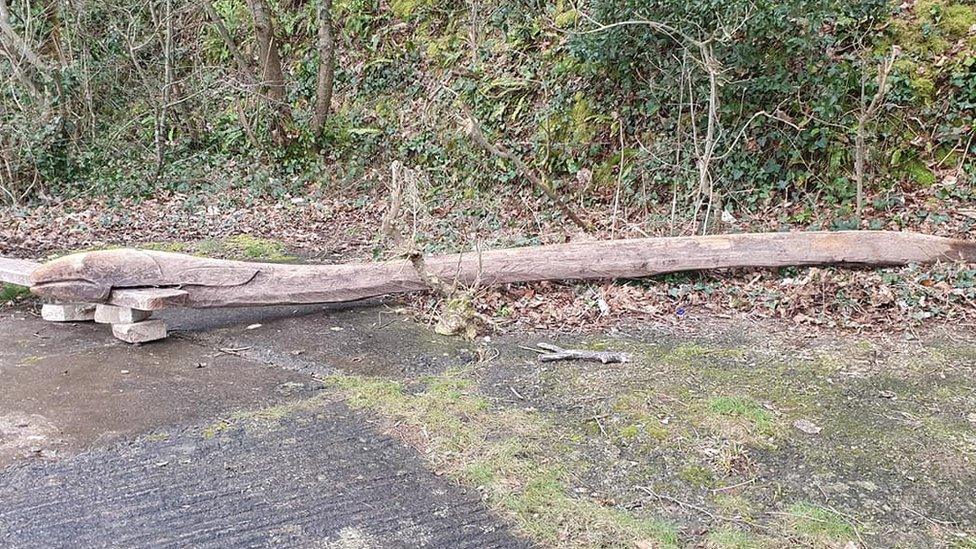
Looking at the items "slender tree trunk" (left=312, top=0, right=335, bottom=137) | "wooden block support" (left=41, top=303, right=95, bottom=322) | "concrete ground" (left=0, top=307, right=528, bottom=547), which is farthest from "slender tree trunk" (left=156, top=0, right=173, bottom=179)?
"concrete ground" (left=0, top=307, right=528, bottom=547)

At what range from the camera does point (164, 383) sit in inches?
172

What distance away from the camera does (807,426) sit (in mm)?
3676

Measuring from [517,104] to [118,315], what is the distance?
636 centimetres

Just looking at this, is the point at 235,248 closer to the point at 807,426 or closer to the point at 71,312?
the point at 71,312

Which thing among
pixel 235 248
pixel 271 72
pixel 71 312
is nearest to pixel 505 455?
pixel 71 312

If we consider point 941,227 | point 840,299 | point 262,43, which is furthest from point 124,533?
point 262,43

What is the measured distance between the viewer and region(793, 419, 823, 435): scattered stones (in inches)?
143

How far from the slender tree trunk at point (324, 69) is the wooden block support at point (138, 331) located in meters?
7.18

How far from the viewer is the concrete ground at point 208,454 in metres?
2.82

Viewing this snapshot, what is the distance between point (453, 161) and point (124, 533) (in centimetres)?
796

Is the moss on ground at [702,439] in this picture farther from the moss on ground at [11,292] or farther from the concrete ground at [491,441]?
the moss on ground at [11,292]

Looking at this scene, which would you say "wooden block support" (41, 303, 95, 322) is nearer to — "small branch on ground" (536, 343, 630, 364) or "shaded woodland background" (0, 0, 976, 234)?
"shaded woodland background" (0, 0, 976, 234)

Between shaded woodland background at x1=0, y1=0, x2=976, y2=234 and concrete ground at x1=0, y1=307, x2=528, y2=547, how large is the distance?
125 inches

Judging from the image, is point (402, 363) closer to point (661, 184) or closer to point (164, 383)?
point (164, 383)
